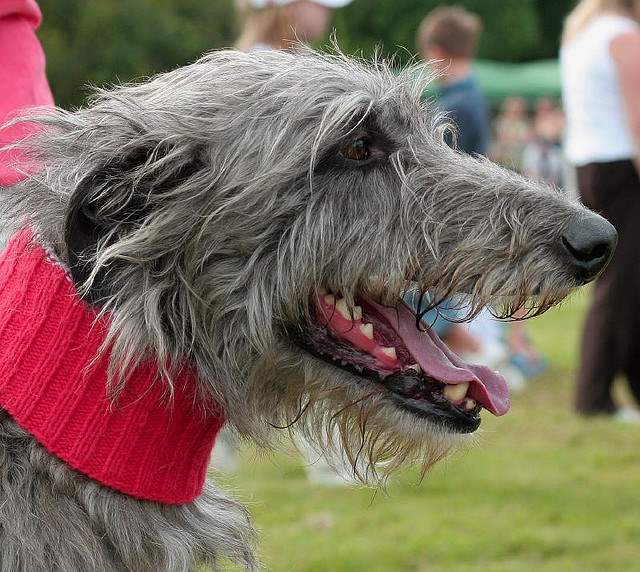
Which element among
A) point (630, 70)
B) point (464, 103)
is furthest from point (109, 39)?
point (630, 70)

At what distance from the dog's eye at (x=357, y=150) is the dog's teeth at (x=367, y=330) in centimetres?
45

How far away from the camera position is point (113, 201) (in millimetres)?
2654

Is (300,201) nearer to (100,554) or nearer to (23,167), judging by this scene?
(23,167)

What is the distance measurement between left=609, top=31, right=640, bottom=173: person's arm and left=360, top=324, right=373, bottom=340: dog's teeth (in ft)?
15.8

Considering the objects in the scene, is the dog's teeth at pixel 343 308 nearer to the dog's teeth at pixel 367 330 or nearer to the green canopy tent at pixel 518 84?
the dog's teeth at pixel 367 330

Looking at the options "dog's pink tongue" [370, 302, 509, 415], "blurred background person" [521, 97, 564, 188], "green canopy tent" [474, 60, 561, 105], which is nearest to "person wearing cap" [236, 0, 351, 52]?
"dog's pink tongue" [370, 302, 509, 415]

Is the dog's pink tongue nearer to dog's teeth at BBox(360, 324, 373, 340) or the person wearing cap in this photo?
dog's teeth at BBox(360, 324, 373, 340)

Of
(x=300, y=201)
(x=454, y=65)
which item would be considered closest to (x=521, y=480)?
(x=454, y=65)

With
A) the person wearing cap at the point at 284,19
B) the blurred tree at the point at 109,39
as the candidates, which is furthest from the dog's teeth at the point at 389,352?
the blurred tree at the point at 109,39

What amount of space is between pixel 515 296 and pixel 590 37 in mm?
4996

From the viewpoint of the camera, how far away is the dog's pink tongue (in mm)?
2889

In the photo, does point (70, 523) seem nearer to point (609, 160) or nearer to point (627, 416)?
point (609, 160)

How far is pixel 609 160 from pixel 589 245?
5.06 m

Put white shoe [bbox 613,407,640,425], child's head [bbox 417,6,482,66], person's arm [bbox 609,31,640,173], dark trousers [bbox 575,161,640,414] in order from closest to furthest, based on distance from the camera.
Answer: person's arm [bbox 609,31,640,173], dark trousers [bbox 575,161,640,414], white shoe [bbox 613,407,640,425], child's head [bbox 417,6,482,66]
